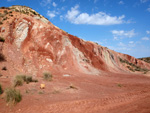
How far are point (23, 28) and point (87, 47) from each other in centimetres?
1401

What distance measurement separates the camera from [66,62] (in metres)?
21.4

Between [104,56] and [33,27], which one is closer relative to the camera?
[33,27]

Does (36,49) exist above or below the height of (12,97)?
above

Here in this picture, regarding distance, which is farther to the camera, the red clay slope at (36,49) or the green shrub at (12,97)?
the red clay slope at (36,49)

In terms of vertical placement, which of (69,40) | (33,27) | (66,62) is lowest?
(66,62)

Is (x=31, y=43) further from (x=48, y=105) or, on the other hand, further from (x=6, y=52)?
(x=48, y=105)

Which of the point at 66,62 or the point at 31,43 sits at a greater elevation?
the point at 31,43

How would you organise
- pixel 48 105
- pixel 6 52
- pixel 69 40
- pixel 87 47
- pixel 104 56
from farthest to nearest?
pixel 104 56
pixel 87 47
pixel 69 40
pixel 6 52
pixel 48 105

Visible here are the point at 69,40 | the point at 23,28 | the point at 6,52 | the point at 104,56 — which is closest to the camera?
the point at 6,52

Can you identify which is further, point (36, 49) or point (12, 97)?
point (36, 49)

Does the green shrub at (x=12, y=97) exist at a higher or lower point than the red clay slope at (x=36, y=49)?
lower

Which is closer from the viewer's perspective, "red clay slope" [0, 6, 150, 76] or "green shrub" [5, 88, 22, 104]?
"green shrub" [5, 88, 22, 104]

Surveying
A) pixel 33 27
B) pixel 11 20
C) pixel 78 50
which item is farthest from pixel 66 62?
pixel 11 20

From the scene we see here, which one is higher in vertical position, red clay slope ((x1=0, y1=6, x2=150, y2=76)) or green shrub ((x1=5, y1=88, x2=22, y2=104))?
red clay slope ((x1=0, y1=6, x2=150, y2=76))
